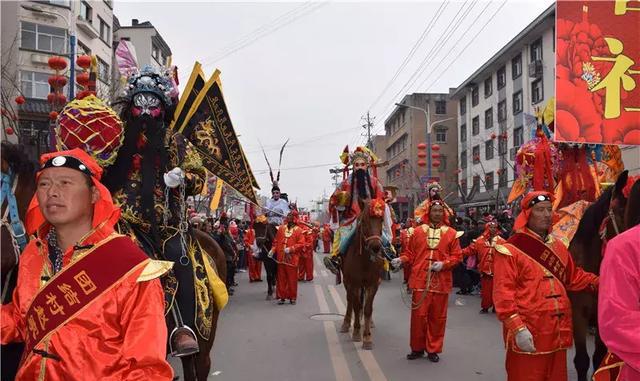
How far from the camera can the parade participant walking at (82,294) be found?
7.32ft

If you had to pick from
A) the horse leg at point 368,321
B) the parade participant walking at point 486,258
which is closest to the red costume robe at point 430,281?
the horse leg at point 368,321

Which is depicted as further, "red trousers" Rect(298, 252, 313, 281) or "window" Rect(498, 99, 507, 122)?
"window" Rect(498, 99, 507, 122)

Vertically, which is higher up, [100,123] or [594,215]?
[100,123]

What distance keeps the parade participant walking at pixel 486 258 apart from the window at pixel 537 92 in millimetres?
22612

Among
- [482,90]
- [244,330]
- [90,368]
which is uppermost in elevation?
[482,90]

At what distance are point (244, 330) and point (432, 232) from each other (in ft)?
12.7

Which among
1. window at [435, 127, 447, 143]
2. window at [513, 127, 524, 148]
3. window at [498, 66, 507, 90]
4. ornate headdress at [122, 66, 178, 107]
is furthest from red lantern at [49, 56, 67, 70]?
window at [435, 127, 447, 143]

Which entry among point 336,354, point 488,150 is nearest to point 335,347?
point 336,354

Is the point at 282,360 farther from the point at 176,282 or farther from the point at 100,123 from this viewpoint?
the point at 100,123

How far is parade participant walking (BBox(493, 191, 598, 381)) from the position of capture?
4.22m

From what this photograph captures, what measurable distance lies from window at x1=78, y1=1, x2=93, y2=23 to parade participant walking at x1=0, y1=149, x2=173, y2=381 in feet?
118

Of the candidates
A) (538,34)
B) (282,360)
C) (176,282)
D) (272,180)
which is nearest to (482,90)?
(538,34)

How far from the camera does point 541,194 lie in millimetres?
4457

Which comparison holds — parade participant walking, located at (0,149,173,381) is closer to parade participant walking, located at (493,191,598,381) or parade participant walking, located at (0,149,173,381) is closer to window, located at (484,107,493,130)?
parade participant walking, located at (493,191,598,381)
